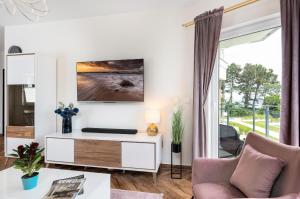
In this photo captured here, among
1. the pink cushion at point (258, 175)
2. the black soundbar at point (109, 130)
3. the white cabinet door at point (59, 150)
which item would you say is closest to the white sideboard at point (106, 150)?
the white cabinet door at point (59, 150)

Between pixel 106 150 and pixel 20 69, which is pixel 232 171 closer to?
pixel 106 150

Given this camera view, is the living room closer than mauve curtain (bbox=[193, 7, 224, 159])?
Yes

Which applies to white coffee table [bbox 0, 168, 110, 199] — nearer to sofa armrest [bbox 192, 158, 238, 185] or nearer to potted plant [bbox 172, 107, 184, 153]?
sofa armrest [bbox 192, 158, 238, 185]

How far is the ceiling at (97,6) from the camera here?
2.93 metres

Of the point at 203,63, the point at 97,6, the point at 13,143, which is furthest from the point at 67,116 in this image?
Result: the point at 203,63

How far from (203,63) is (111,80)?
1.48 meters

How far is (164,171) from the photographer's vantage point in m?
3.06

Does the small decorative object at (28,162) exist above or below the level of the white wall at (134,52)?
below

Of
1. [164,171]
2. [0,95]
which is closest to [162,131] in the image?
[164,171]

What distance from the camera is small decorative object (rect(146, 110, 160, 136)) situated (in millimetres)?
2943

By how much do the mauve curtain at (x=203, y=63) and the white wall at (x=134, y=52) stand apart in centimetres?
34

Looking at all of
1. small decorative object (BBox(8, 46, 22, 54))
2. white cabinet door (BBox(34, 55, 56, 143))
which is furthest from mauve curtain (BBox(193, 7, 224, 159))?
small decorative object (BBox(8, 46, 22, 54))

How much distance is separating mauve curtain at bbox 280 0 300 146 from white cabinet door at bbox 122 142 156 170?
1.52 metres

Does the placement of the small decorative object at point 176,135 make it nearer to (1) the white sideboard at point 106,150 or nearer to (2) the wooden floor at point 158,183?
(2) the wooden floor at point 158,183
